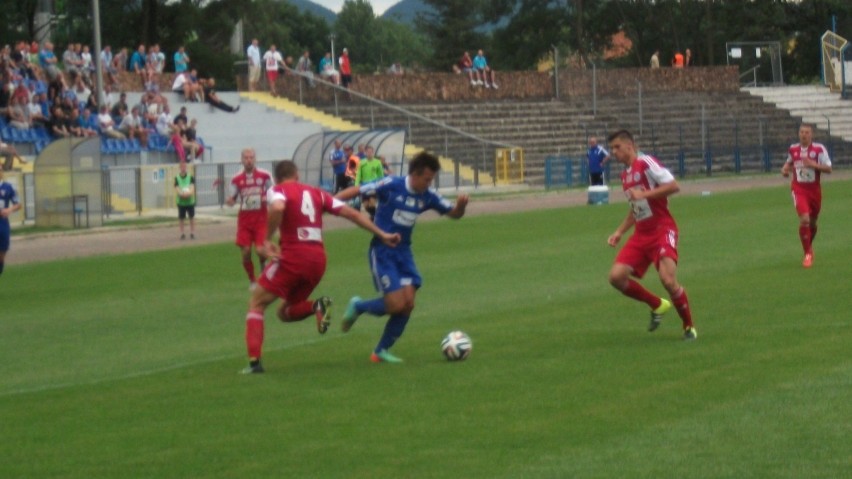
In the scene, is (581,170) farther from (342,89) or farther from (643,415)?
(643,415)

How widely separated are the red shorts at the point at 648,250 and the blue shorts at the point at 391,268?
7.26 feet

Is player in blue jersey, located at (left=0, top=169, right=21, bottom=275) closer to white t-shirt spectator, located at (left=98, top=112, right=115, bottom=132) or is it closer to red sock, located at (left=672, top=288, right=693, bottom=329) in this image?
red sock, located at (left=672, top=288, right=693, bottom=329)

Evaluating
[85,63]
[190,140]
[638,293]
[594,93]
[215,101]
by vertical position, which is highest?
[85,63]

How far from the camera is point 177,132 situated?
1689 inches

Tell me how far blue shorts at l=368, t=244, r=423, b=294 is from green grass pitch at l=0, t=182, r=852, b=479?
0.69 m

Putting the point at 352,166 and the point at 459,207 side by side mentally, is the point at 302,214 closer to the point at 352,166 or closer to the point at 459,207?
the point at 459,207

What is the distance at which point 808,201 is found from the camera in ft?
68.2

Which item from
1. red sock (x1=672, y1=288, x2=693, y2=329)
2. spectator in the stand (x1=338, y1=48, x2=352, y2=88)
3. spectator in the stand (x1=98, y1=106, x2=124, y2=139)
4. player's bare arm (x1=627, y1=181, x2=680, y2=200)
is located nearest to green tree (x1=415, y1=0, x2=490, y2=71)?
spectator in the stand (x1=338, y1=48, x2=352, y2=88)

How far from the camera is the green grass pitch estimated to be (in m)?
8.47

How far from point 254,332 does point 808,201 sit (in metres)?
11.2

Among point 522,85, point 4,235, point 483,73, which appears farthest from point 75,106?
point 522,85

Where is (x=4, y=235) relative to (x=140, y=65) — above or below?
below

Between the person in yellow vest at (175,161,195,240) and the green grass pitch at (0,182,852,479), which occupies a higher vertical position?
the person in yellow vest at (175,161,195,240)

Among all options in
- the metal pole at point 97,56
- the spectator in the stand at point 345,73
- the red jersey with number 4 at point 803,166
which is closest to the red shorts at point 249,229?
the red jersey with number 4 at point 803,166
